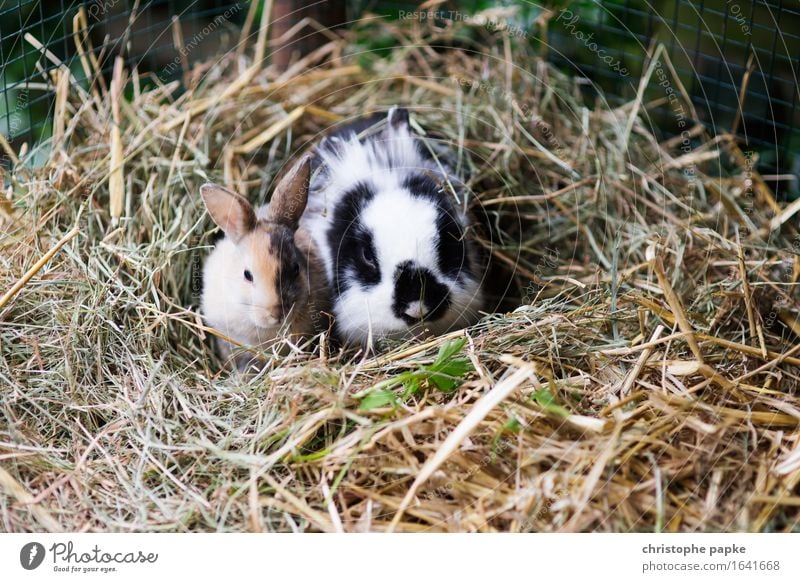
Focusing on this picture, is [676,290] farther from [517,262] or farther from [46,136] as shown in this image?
[46,136]

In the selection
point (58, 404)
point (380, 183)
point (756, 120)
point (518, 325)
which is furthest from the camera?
point (756, 120)

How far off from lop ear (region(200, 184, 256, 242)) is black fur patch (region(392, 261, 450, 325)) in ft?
1.25

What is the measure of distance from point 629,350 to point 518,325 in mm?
264

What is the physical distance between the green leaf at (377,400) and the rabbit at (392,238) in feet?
0.71

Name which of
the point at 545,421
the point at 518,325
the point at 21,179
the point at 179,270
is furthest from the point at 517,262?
the point at 21,179

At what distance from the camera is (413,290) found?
1892 millimetres

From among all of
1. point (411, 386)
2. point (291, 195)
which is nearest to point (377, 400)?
point (411, 386)

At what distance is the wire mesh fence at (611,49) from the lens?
91.0 inches

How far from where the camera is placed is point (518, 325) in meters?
1.92

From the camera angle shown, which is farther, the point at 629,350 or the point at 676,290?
the point at 676,290
